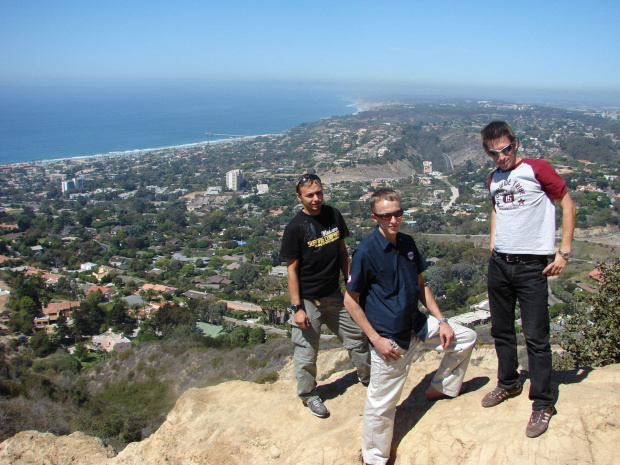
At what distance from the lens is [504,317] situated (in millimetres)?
2643

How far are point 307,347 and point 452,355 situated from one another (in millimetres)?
958

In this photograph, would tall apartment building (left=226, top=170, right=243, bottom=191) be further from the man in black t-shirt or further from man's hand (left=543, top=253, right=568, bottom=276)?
man's hand (left=543, top=253, right=568, bottom=276)

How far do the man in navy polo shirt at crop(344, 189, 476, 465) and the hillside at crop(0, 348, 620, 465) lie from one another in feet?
1.00

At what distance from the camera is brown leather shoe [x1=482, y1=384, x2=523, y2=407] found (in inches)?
107

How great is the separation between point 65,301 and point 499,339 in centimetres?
2340

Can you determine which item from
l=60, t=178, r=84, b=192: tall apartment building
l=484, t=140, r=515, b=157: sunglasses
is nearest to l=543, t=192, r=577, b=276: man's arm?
l=484, t=140, r=515, b=157: sunglasses

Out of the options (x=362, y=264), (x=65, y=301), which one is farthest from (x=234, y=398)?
(x=65, y=301)

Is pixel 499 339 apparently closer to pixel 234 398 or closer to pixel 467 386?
pixel 467 386

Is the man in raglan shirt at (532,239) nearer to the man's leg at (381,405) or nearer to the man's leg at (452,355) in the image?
the man's leg at (452,355)

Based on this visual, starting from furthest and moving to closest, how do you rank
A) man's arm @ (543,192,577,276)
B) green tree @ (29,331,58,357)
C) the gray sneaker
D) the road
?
the road
green tree @ (29,331,58,357)
the gray sneaker
man's arm @ (543,192,577,276)

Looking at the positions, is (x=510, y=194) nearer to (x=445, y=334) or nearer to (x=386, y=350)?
(x=445, y=334)

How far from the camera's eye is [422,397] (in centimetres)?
311

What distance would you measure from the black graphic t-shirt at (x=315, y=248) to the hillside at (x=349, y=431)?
913 mm

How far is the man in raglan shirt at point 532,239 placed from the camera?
2406 mm
